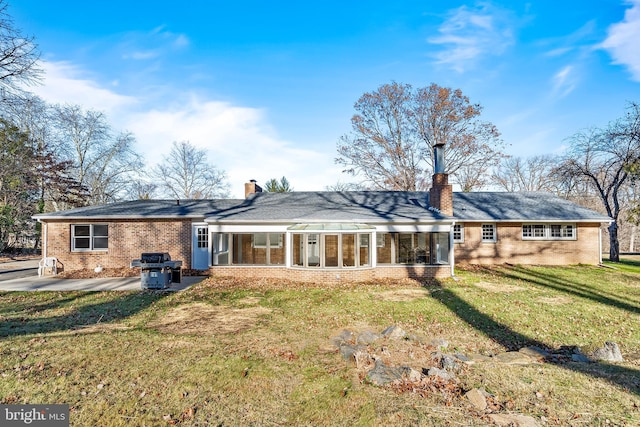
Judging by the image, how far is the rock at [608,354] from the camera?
6.18 metres

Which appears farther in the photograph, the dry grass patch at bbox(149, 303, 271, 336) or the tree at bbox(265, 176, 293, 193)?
the tree at bbox(265, 176, 293, 193)

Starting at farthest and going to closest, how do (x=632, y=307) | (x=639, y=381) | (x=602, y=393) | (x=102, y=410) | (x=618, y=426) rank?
(x=632, y=307)
(x=639, y=381)
(x=602, y=393)
(x=102, y=410)
(x=618, y=426)

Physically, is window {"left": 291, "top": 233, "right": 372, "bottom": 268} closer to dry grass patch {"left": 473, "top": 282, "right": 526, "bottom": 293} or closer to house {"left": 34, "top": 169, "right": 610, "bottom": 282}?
house {"left": 34, "top": 169, "right": 610, "bottom": 282}

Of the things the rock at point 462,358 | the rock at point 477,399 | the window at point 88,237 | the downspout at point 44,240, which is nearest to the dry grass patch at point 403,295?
the rock at point 462,358

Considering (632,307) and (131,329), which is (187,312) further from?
(632,307)

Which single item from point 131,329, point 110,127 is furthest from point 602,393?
point 110,127

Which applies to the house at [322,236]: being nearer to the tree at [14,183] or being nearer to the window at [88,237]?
the window at [88,237]

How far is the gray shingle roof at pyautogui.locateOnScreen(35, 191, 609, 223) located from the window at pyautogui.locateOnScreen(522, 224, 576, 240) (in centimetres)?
63

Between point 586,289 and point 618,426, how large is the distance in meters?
10.7

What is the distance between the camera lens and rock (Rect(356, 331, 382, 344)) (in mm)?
6984

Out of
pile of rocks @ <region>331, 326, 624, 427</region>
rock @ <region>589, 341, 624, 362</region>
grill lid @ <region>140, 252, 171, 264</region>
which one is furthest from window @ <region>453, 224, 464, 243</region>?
grill lid @ <region>140, 252, 171, 264</region>

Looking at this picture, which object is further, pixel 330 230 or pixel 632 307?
pixel 330 230

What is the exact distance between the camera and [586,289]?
12.4m

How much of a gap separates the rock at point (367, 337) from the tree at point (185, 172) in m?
37.4
